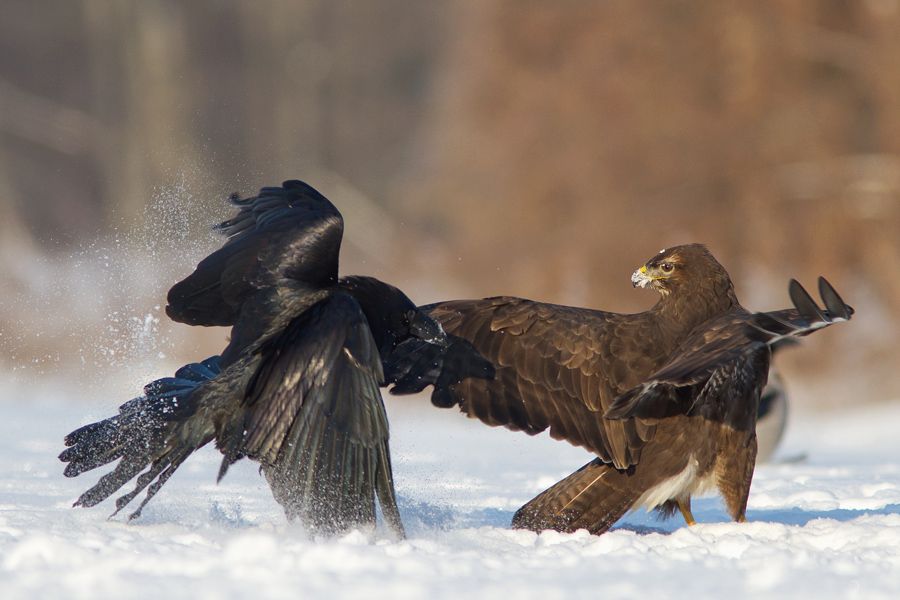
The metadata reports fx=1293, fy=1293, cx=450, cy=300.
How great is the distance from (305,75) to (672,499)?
32696 millimetres

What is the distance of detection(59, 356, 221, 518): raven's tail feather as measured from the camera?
5176 millimetres

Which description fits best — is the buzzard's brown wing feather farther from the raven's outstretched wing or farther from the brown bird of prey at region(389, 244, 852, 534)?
the raven's outstretched wing

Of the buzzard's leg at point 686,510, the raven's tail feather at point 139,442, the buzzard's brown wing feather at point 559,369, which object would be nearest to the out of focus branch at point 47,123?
the buzzard's brown wing feather at point 559,369

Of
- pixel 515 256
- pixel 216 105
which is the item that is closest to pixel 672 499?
pixel 515 256

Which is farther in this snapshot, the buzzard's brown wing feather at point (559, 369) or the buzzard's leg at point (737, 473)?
the buzzard's brown wing feather at point (559, 369)

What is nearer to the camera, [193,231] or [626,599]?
→ [626,599]

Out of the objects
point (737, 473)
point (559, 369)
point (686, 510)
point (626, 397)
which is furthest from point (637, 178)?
point (626, 397)

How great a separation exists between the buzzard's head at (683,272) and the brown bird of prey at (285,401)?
4.99 ft

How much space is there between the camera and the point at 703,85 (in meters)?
17.1

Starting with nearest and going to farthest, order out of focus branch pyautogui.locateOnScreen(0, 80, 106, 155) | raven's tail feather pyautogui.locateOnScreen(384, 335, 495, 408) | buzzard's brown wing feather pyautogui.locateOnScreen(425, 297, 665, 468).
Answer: buzzard's brown wing feather pyautogui.locateOnScreen(425, 297, 665, 468), raven's tail feather pyautogui.locateOnScreen(384, 335, 495, 408), out of focus branch pyautogui.locateOnScreen(0, 80, 106, 155)

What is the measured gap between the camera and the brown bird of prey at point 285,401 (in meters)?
5.07

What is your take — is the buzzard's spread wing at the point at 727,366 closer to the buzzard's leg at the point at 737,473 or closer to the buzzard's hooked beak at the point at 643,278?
the buzzard's leg at the point at 737,473

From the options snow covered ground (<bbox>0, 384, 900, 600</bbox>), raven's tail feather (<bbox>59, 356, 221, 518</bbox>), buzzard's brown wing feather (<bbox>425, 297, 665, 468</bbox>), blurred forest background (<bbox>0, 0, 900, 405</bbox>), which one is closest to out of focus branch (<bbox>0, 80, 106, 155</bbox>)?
blurred forest background (<bbox>0, 0, 900, 405</bbox>)

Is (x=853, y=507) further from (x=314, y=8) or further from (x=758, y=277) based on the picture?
(x=314, y=8)
